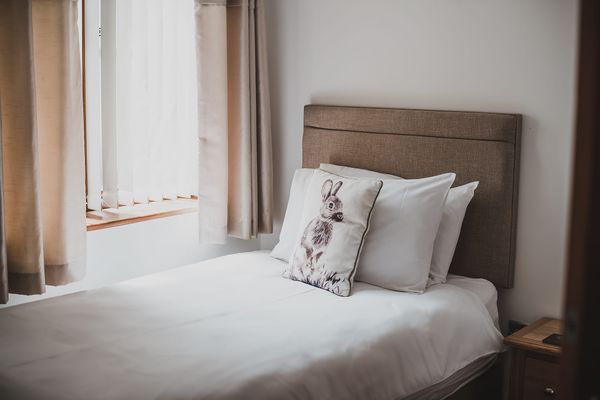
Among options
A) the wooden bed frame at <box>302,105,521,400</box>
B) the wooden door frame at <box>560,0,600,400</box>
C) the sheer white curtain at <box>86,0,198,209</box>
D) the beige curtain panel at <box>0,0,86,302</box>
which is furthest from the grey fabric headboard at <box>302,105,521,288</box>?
the wooden door frame at <box>560,0,600,400</box>

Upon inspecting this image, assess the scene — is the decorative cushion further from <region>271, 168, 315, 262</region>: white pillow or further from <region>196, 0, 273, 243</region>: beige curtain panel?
<region>196, 0, 273, 243</region>: beige curtain panel

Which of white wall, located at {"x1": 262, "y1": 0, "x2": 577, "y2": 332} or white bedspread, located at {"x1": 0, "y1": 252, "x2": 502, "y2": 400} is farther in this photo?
white wall, located at {"x1": 262, "y1": 0, "x2": 577, "y2": 332}

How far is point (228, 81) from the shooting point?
11.1 ft

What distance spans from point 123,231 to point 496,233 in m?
1.58

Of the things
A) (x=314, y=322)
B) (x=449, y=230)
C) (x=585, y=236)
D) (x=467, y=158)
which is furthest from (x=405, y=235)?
(x=585, y=236)

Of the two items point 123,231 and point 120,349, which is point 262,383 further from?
point 123,231

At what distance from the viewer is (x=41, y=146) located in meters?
2.58

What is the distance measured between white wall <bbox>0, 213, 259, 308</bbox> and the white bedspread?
29 centimetres

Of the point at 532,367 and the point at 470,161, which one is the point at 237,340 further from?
the point at 470,161

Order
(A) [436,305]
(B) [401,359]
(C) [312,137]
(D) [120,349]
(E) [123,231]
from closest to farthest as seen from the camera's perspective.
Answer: (D) [120,349]
(B) [401,359]
(A) [436,305]
(E) [123,231]
(C) [312,137]

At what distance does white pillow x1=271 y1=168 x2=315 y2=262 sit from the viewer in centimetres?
307

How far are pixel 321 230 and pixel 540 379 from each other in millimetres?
943

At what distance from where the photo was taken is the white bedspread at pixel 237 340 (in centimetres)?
189

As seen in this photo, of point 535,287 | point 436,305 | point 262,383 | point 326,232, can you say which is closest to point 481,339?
point 436,305
